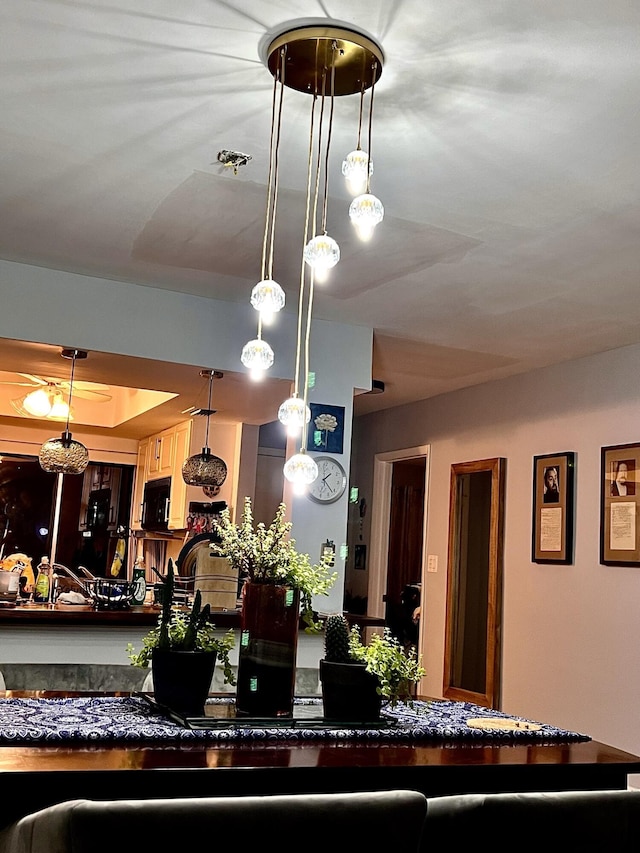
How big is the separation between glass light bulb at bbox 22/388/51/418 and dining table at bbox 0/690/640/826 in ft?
12.7

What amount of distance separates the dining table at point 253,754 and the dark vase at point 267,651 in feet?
0.22

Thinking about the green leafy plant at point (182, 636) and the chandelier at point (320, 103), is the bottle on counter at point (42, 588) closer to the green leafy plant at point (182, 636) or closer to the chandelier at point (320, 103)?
the chandelier at point (320, 103)

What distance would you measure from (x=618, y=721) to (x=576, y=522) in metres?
1.15

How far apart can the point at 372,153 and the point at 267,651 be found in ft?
5.36

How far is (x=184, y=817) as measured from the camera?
1.44 m

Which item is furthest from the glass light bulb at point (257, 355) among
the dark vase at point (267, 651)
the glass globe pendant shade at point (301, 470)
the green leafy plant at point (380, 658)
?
the green leafy plant at point (380, 658)

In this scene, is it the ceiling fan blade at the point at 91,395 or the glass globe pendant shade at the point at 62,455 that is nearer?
the glass globe pendant shade at the point at 62,455

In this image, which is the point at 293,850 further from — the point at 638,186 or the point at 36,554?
the point at 36,554

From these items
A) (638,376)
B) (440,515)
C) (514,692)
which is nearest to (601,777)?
(638,376)

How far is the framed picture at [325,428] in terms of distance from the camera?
490 centimetres

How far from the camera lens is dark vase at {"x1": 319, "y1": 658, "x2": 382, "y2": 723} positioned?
2287 mm

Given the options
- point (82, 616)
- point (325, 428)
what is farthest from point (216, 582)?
point (325, 428)

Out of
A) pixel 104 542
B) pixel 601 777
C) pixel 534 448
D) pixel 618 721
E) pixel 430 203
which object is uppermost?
pixel 430 203

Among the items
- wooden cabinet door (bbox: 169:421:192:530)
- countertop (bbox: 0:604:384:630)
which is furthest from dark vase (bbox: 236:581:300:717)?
wooden cabinet door (bbox: 169:421:192:530)
